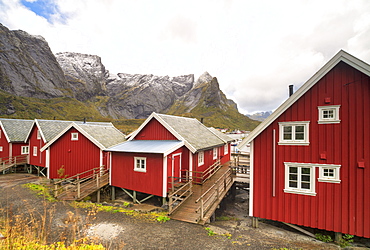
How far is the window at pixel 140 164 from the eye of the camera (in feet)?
45.1

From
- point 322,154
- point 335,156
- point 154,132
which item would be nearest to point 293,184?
point 322,154

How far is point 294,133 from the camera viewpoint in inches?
368

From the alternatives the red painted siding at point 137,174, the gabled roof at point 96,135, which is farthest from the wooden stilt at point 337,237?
the gabled roof at point 96,135

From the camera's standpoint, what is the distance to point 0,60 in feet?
267

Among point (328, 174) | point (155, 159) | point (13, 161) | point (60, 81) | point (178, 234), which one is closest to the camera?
point (328, 174)

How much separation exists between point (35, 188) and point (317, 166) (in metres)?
21.7

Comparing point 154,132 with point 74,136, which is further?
point 74,136

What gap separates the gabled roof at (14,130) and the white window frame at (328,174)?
107ft

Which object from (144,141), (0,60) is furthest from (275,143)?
(0,60)

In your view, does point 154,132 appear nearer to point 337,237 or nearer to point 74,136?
point 74,136

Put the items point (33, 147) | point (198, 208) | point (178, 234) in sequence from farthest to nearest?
point (33, 147), point (198, 208), point (178, 234)

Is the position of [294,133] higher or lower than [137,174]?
higher

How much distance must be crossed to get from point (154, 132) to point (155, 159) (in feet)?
13.0

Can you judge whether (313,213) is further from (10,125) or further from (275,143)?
(10,125)
